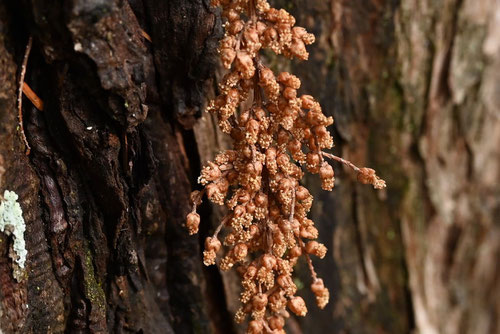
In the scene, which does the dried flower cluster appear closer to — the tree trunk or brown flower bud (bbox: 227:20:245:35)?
brown flower bud (bbox: 227:20:245:35)

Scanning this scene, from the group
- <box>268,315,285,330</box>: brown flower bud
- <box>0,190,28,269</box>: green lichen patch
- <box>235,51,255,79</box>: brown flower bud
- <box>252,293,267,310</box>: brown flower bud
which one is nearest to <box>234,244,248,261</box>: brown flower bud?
<box>252,293,267,310</box>: brown flower bud

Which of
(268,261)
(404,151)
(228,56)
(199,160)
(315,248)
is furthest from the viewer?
(404,151)

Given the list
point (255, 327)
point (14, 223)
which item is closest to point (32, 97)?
point (14, 223)

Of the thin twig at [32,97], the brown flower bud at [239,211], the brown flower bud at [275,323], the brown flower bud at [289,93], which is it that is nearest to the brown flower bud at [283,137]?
the brown flower bud at [289,93]

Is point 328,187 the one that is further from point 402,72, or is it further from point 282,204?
point 402,72

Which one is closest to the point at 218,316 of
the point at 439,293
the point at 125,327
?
A: the point at 125,327

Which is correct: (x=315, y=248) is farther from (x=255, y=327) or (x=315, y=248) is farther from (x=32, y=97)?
(x=32, y=97)
